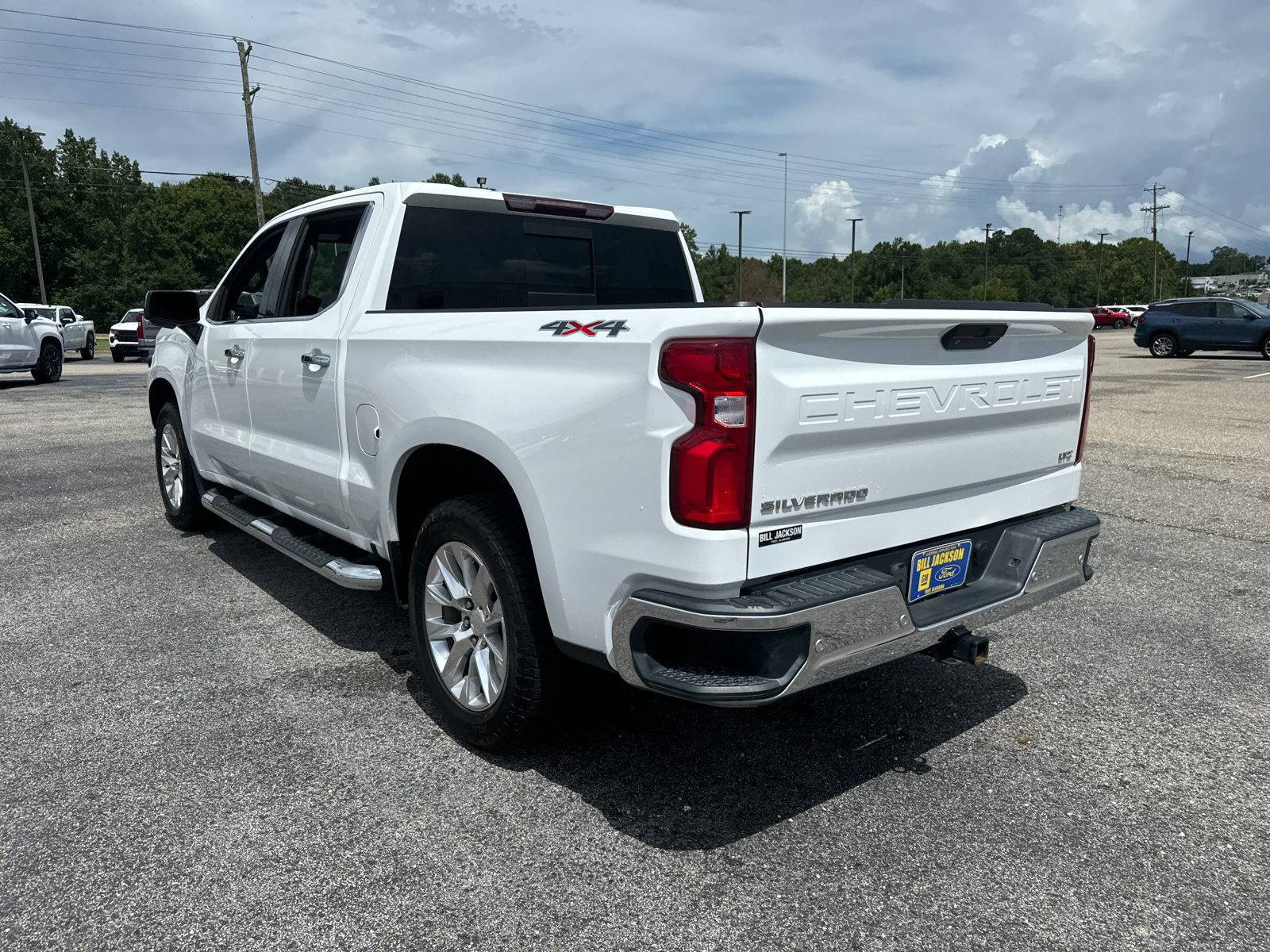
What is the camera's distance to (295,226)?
15.5 feet

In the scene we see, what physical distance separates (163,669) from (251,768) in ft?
3.85

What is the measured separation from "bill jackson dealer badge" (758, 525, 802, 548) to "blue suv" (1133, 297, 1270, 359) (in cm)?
2829

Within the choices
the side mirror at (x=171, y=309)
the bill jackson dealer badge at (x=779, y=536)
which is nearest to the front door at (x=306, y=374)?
the side mirror at (x=171, y=309)

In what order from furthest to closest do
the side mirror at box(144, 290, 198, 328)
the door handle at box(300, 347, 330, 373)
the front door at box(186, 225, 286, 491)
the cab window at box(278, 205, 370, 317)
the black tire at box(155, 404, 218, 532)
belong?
the black tire at box(155, 404, 218, 532) → the side mirror at box(144, 290, 198, 328) → the front door at box(186, 225, 286, 491) → the cab window at box(278, 205, 370, 317) → the door handle at box(300, 347, 330, 373)

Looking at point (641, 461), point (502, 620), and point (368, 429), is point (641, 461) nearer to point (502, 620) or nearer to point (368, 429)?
point (502, 620)

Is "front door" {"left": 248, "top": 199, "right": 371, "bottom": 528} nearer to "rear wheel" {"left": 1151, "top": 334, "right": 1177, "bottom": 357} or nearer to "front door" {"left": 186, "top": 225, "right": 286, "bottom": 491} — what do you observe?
"front door" {"left": 186, "top": 225, "right": 286, "bottom": 491}

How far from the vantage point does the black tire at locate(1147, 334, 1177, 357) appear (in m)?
28.0

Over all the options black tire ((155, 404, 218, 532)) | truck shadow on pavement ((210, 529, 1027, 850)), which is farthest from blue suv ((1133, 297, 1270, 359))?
black tire ((155, 404, 218, 532))

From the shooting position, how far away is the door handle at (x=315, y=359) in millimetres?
4031

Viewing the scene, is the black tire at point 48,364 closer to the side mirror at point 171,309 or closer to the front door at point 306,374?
the side mirror at point 171,309

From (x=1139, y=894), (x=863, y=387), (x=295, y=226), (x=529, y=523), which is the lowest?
(x=1139, y=894)

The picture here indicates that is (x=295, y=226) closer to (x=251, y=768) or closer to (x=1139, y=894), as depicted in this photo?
(x=251, y=768)

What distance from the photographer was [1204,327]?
27219 mm

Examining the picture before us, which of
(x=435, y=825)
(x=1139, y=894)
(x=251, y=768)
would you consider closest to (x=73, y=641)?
(x=251, y=768)
